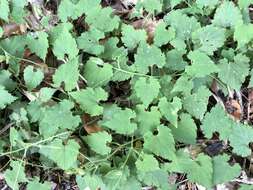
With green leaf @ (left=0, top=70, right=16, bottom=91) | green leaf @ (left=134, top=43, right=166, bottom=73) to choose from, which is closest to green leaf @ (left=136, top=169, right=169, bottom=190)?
green leaf @ (left=134, top=43, right=166, bottom=73)

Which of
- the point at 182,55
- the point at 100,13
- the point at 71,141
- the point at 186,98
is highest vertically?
the point at 100,13

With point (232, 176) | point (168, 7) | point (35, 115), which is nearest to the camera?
point (232, 176)

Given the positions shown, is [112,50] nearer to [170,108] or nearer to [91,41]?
[91,41]

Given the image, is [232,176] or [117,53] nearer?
[232,176]

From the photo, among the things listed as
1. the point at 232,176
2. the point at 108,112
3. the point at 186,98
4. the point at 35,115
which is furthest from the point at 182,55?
the point at 35,115

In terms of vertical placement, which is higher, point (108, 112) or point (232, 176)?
point (108, 112)

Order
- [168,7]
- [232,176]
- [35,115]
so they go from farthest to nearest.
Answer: [168,7]
[35,115]
[232,176]

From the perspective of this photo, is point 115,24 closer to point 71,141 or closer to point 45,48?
point 45,48

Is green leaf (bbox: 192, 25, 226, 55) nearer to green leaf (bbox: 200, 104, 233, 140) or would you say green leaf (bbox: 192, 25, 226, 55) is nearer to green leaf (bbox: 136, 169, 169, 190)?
green leaf (bbox: 200, 104, 233, 140)

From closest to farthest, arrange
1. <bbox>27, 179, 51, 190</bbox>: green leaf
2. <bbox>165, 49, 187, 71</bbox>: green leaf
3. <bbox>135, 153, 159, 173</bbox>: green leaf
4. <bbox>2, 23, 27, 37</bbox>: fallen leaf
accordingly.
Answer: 1. <bbox>135, 153, 159, 173</bbox>: green leaf
2. <bbox>27, 179, 51, 190</bbox>: green leaf
3. <bbox>165, 49, 187, 71</bbox>: green leaf
4. <bbox>2, 23, 27, 37</bbox>: fallen leaf
